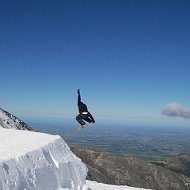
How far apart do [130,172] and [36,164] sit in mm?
139287

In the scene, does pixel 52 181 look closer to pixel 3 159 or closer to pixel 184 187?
pixel 3 159

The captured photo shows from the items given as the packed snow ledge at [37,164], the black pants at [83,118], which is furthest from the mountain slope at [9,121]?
the black pants at [83,118]

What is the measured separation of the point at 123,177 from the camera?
498 feet

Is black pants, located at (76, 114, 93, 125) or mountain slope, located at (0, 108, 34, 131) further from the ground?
mountain slope, located at (0, 108, 34, 131)

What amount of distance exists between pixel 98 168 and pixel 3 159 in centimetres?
13493

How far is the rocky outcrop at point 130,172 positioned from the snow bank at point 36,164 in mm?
115340

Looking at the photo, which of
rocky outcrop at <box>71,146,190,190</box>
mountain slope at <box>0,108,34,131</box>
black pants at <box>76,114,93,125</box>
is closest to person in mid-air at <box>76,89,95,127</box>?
black pants at <box>76,114,93,125</box>

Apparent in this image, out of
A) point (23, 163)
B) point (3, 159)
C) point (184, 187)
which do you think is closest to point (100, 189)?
point (23, 163)

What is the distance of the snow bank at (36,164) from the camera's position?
813 inches

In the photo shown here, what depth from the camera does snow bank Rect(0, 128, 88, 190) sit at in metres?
20.6

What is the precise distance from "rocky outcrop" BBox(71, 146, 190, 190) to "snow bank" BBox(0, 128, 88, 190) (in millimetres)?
115340

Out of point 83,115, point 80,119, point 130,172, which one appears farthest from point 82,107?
point 130,172

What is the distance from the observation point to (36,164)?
78.1 ft

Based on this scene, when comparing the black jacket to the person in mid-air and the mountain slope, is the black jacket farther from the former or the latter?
the mountain slope
